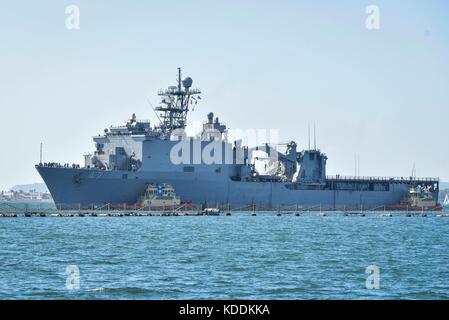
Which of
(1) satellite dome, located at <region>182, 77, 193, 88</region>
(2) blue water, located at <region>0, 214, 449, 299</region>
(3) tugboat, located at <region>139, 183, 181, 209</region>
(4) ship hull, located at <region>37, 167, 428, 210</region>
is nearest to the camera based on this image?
(2) blue water, located at <region>0, 214, 449, 299</region>

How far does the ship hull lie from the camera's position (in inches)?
2876

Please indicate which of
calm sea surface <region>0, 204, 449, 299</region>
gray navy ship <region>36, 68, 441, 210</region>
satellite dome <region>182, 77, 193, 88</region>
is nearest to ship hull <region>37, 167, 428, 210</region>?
gray navy ship <region>36, 68, 441, 210</region>

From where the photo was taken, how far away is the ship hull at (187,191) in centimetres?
7306

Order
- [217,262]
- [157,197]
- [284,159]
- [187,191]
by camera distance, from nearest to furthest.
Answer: [217,262]
[157,197]
[187,191]
[284,159]

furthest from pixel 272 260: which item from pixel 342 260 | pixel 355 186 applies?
pixel 355 186

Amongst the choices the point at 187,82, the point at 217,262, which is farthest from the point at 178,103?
the point at 217,262

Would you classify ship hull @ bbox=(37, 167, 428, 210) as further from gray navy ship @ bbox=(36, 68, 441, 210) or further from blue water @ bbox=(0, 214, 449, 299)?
blue water @ bbox=(0, 214, 449, 299)

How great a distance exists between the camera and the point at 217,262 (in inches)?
1304

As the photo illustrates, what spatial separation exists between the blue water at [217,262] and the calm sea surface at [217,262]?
1.6 inches

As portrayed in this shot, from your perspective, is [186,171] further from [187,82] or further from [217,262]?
[217,262]

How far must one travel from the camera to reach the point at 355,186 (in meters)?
98.6

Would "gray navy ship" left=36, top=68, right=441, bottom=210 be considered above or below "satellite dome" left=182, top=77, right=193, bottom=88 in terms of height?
below

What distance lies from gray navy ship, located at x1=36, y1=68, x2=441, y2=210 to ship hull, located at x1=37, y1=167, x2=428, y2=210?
92mm
